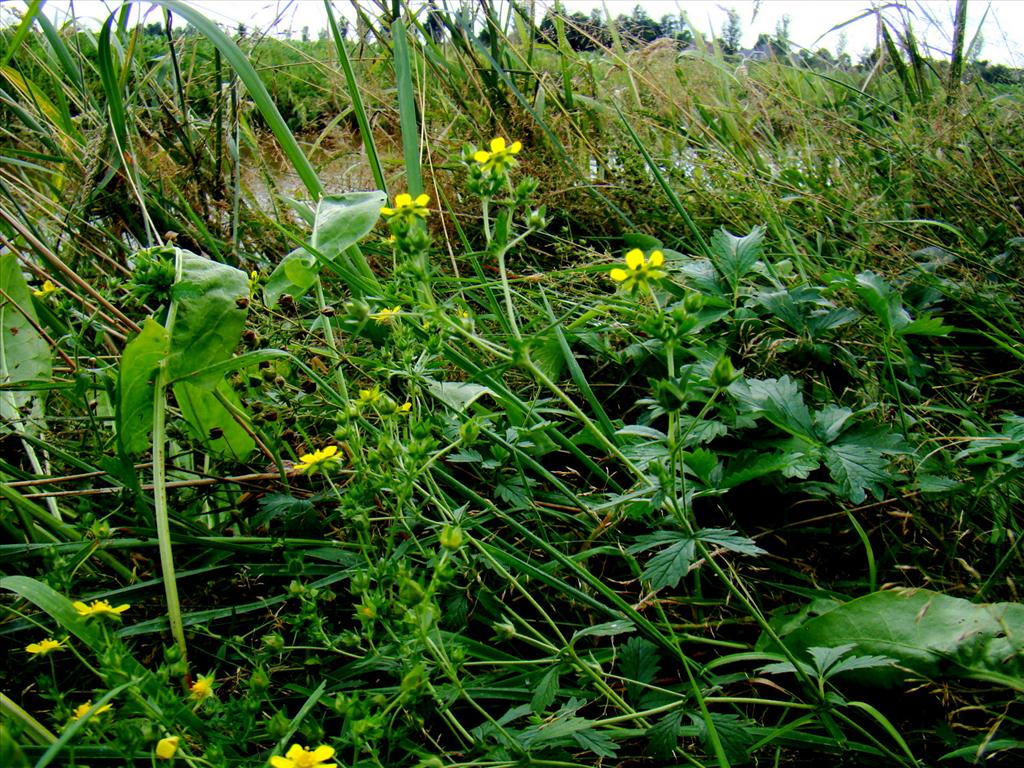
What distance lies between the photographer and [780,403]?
1.04m

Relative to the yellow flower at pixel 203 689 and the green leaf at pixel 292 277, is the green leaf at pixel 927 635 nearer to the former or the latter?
the yellow flower at pixel 203 689

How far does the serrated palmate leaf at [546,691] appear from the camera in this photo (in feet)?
2.59

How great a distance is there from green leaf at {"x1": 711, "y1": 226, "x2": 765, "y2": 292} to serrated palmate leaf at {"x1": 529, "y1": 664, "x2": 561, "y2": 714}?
73 centimetres

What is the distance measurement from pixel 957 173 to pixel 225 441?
5.29 feet

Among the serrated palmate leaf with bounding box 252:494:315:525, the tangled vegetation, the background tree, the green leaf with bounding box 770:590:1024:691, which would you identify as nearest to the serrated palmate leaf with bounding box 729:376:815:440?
the tangled vegetation

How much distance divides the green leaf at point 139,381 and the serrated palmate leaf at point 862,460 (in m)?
0.89

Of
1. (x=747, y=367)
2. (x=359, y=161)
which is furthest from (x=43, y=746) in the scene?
(x=359, y=161)

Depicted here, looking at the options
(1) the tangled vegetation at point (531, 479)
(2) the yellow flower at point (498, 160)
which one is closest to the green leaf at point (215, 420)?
(1) the tangled vegetation at point (531, 479)

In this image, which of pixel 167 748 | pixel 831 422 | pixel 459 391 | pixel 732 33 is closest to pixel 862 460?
pixel 831 422

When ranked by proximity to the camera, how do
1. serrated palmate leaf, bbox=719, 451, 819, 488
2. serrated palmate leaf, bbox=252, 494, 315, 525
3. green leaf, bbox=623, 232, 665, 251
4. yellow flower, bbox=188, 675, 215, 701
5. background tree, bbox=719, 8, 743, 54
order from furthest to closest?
background tree, bbox=719, 8, 743, 54 < green leaf, bbox=623, 232, 665, 251 < serrated palmate leaf, bbox=252, 494, 315, 525 < serrated palmate leaf, bbox=719, 451, 819, 488 < yellow flower, bbox=188, 675, 215, 701

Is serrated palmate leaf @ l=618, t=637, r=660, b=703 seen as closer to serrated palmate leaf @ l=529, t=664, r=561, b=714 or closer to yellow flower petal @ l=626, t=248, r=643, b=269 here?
serrated palmate leaf @ l=529, t=664, r=561, b=714

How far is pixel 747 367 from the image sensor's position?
4.22 feet

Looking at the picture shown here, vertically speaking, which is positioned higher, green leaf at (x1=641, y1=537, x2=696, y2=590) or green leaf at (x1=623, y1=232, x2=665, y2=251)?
green leaf at (x1=623, y1=232, x2=665, y2=251)

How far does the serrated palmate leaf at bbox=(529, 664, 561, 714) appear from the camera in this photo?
0.79 metres
